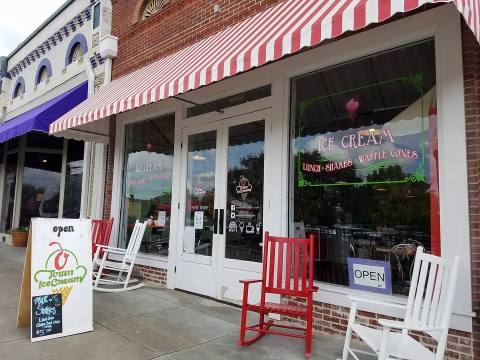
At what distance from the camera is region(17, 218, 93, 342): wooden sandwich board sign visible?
384 cm

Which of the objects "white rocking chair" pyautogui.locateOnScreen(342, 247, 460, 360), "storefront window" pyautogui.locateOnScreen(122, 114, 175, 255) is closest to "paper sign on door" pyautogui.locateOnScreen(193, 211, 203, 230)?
"storefront window" pyautogui.locateOnScreen(122, 114, 175, 255)

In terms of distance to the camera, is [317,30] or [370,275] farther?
[370,275]

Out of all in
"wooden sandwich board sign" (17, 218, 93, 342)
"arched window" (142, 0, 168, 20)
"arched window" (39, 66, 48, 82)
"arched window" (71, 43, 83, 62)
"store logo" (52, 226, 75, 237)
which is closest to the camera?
"wooden sandwich board sign" (17, 218, 93, 342)

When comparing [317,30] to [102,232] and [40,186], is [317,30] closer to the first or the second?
[102,232]

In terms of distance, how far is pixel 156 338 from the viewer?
12.8 feet

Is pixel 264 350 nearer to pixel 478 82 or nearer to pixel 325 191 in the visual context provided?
pixel 325 191

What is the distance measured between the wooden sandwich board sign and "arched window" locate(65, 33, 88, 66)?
20.7ft

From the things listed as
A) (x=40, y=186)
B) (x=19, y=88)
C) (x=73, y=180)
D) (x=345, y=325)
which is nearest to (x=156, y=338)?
(x=345, y=325)

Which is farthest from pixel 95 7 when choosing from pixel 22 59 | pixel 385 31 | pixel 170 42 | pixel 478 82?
pixel 478 82

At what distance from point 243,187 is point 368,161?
1745mm

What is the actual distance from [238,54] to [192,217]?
8.85 feet

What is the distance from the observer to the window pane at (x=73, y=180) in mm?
9766

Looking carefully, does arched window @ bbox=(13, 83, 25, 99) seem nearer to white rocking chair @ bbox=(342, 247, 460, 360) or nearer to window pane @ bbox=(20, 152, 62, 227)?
window pane @ bbox=(20, 152, 62, 227)

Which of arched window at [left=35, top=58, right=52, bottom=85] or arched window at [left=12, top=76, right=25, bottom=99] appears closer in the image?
arched window at [left=35, top=58, right=52, bottom=85]
